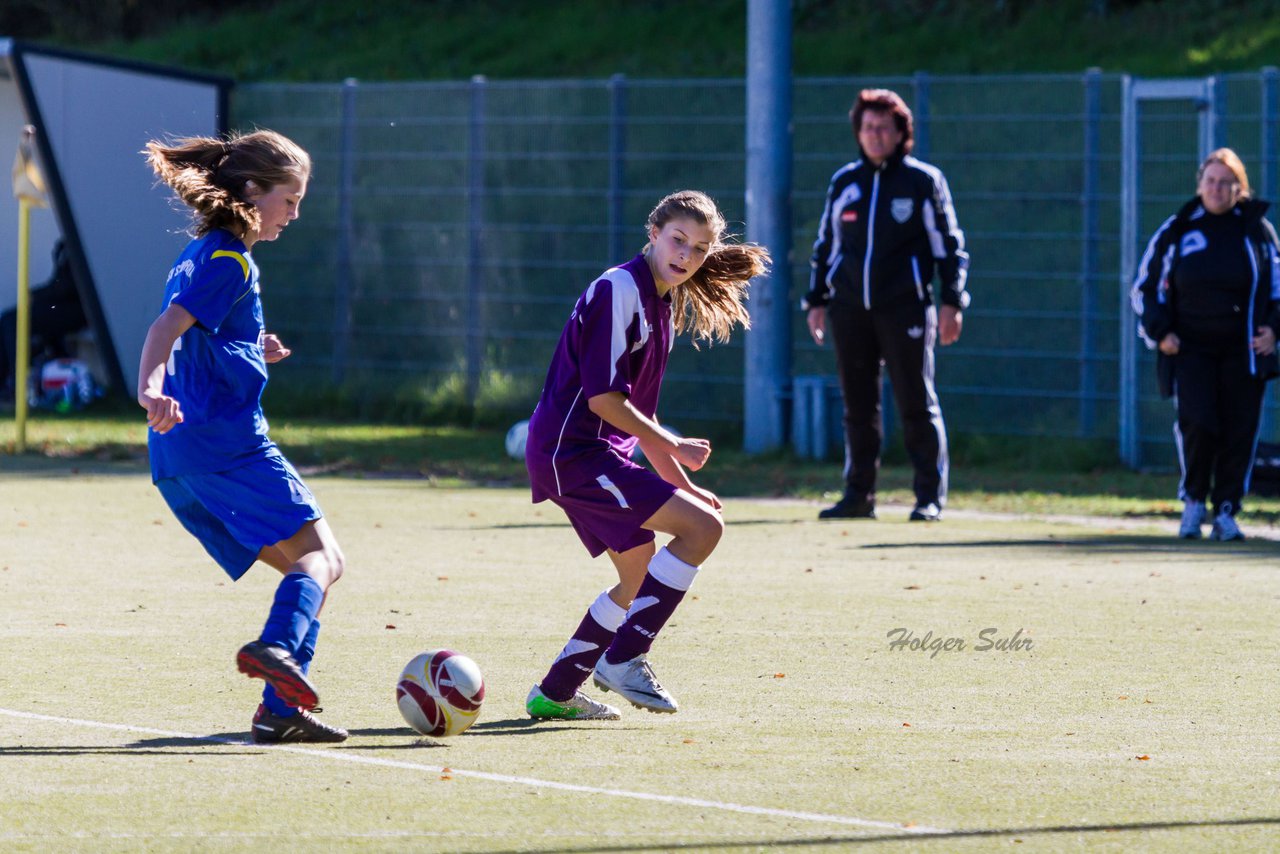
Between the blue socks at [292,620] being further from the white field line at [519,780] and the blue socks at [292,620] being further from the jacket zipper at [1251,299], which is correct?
the jacket zipper at [1251,299]

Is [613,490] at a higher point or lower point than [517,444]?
higher

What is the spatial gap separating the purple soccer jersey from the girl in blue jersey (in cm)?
73

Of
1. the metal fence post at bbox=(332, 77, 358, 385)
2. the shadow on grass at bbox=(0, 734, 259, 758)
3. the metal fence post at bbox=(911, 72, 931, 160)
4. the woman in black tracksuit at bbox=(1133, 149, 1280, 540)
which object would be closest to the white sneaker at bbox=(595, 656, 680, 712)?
the shadow on grass at bbox=(0, 734, 259, 758)

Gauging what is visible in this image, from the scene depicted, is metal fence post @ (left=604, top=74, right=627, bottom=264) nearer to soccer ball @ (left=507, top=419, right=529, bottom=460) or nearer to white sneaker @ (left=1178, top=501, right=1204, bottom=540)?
soccer ball @ (left=507, top=419, right=529, bottom=460)

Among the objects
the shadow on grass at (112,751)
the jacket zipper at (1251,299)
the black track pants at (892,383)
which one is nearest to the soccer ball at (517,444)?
the black track pants at (892,383)

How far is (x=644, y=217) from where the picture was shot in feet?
60.6

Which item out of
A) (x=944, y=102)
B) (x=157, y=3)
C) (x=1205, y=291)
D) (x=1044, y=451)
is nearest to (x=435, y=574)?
(x=1205, y=291)

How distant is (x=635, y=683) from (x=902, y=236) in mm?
6546

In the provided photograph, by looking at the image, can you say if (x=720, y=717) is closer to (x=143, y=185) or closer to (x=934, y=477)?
(x=934, y=477)

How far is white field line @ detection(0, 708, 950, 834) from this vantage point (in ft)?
16.6

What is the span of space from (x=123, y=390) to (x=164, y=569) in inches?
401

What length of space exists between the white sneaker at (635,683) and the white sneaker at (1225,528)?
600 centimetres

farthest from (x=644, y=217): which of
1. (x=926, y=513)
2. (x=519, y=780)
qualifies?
(x=519, y=780)

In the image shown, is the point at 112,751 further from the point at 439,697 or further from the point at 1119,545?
the point at 1119,545
